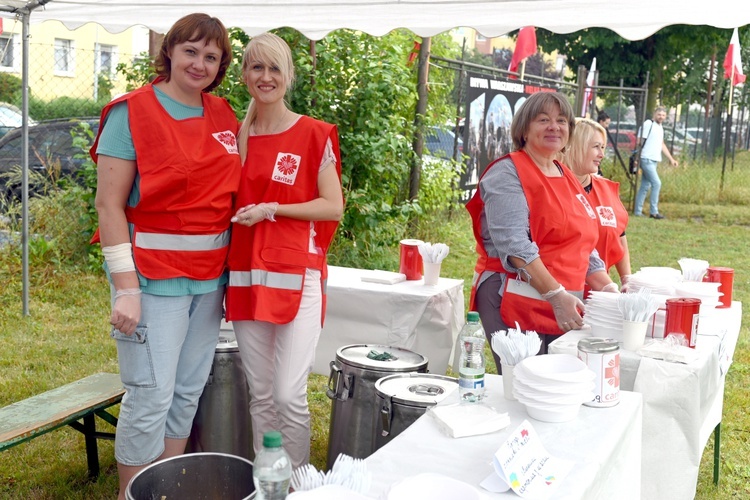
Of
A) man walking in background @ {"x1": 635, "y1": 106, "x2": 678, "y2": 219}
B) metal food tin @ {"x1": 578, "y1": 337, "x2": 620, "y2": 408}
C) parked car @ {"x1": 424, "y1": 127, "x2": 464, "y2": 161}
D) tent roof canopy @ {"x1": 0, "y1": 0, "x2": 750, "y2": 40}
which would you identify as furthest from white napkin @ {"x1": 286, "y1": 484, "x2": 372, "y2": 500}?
man walking in background @ {"x1": 635, "y1": 106, "x2": 678, "y2": 219}

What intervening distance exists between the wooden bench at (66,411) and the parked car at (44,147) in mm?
5935

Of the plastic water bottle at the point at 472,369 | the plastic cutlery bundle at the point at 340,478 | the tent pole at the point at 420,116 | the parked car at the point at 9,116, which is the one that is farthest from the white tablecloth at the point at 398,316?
the parked car at the point at 9,116

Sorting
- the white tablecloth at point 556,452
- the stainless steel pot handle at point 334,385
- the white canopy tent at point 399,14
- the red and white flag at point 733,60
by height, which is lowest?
the stainless steel pot handle at point 334,385

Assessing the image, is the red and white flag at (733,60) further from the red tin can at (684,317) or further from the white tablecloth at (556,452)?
the white tablecloth at (556,452)

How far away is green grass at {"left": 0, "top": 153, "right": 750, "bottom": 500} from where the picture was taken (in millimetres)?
3691

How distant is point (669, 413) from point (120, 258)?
6.17 feet

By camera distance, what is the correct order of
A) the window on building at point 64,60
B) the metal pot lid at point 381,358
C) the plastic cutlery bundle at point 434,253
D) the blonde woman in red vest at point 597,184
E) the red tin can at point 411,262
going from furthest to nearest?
the window on building at point 64,60
the red tin can at point 411,262
the plastic cutlery bundle at point 434,253
the blonde woman in red vest at point 597,184
the metal pot lid at point 381,358

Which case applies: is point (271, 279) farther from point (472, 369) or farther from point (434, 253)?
point (434, 253)

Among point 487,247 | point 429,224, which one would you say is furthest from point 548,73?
point 487,247

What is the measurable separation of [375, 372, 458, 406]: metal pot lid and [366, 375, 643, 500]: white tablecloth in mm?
433

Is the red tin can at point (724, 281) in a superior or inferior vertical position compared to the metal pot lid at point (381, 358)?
superior

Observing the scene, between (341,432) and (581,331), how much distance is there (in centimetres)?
103

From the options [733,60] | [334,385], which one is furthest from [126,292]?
[733,60]

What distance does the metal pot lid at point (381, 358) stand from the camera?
10.4 ft
